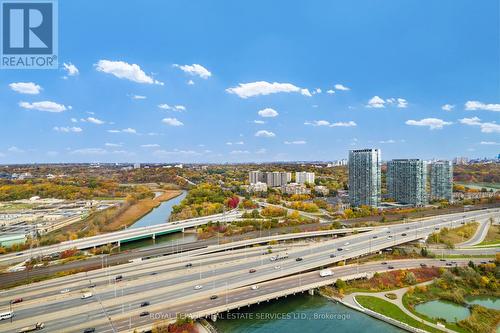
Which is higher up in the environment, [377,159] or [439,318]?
[377,159]

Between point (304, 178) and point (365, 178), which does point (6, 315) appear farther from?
point (304, 178)

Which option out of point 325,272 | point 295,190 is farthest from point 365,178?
point 325,272

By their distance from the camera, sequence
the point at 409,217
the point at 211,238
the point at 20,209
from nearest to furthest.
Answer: the point at 211,238 → the point at 409,217 → the point at 20,209

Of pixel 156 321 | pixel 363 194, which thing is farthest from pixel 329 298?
pixel 363 194

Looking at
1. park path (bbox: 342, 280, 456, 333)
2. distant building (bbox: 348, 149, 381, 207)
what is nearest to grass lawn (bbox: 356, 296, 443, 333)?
park path (bbox: 342, 280, 456, 333)

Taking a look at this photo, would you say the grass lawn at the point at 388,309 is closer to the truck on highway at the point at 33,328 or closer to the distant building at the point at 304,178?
the truck on highway at the point at 33,328

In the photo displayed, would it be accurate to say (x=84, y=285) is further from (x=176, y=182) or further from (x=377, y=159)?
(x=176, y=182)

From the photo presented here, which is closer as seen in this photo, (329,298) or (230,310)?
(230,310)

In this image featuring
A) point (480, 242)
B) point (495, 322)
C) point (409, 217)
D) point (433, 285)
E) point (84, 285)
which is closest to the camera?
point (495, 322)
